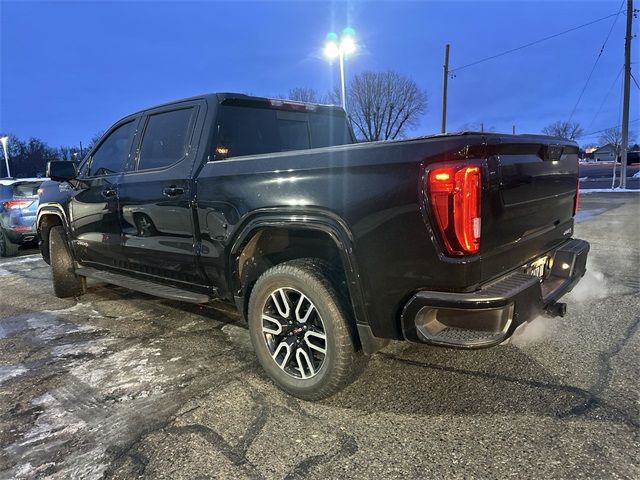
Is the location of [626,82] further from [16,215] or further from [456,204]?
[456,204]

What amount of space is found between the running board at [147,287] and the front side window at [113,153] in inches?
40.2

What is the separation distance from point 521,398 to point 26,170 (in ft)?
237

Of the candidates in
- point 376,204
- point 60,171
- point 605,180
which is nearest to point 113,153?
point 60,171

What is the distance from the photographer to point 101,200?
15.3ft

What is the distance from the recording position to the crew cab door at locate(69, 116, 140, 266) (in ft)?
14.8

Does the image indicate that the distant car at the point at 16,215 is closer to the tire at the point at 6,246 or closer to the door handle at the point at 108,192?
the tire at the point at 6,246

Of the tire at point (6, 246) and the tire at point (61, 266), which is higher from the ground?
the tire at point (61, 266)

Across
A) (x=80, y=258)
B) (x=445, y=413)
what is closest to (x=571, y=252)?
(x=445, y=413)

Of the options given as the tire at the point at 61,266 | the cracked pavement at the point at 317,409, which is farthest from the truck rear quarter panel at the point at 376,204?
the tire at the point at 61,266

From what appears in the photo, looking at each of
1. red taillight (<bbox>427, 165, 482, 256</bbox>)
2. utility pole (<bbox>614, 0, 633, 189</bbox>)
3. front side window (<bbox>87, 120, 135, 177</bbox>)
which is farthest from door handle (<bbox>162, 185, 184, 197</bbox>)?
utility pole (<bbox>614, 0, 633, 189</bbox>)

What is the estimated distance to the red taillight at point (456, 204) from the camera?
2.30 m

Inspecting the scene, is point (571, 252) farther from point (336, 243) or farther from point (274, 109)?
point (274, 109)

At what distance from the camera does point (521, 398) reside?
9.50ft

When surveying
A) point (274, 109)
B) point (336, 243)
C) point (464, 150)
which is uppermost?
point (274, 109)
